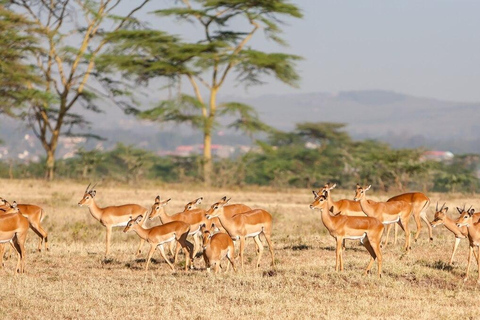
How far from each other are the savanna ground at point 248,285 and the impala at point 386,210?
1.59ft

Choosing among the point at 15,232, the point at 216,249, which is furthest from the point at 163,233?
the point at 15,232

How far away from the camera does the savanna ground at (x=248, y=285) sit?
9.31 metres

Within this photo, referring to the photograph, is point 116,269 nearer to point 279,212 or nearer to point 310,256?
point 310,256

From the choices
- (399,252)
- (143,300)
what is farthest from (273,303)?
(399,252)

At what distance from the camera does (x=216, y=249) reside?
11625 mm

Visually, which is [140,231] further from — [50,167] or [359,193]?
[50,167]

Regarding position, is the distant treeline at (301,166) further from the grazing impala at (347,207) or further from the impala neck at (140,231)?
the impala neck at (140,231)

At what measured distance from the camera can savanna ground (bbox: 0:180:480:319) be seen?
931 cm

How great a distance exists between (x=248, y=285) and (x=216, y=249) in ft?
3.64

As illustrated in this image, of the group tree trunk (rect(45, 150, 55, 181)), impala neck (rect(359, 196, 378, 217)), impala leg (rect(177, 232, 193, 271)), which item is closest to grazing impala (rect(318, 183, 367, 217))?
impala neck (rect(359, 196, 378, 217))

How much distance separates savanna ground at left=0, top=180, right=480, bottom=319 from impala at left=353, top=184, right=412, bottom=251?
486 millimetres

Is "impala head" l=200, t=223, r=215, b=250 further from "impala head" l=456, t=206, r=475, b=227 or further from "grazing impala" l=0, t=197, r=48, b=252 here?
"impala head" l=456, t=206, r=475, b=227

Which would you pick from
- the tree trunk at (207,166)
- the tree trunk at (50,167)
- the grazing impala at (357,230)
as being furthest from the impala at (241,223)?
the tree trunk at (207,166)

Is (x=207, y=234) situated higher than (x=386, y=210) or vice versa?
(x=386, y=210)
